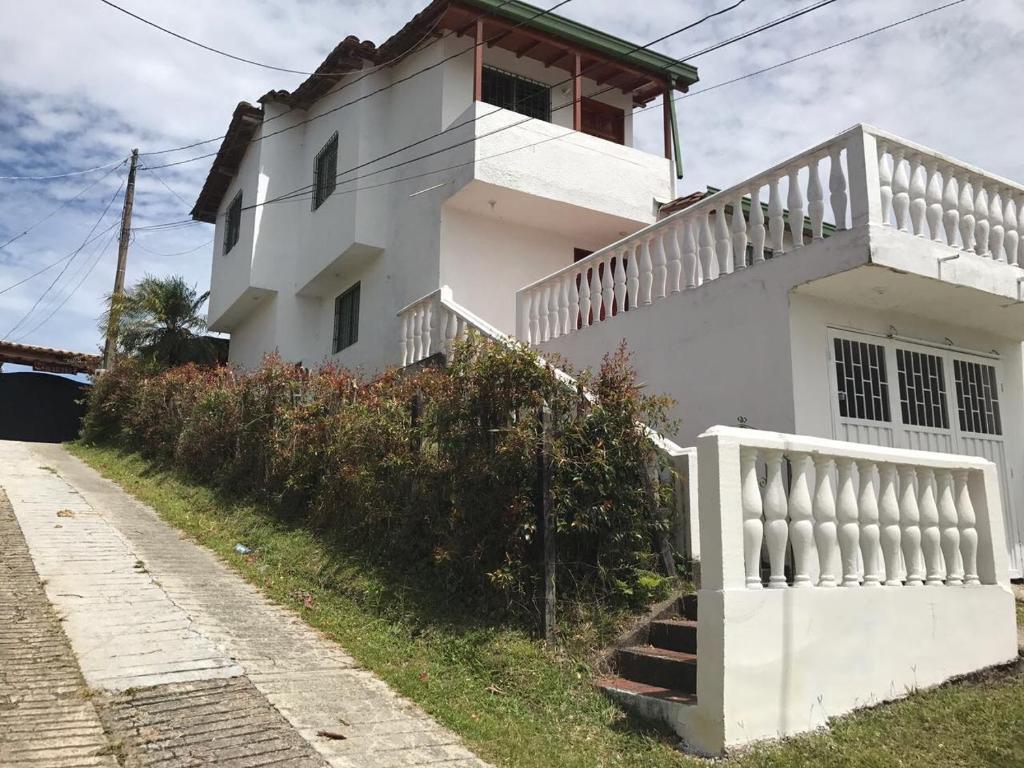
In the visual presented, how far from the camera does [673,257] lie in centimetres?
857

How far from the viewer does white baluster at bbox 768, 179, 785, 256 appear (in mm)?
7293

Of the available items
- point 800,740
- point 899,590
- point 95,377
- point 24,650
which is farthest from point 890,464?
point 95,377

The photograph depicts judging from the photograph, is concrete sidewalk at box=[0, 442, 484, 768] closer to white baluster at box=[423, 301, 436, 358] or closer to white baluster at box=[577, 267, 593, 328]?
white baluster at box=[423, 301, 436, 358]

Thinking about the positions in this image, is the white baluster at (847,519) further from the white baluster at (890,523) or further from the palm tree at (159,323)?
the palm tree at (159,323)

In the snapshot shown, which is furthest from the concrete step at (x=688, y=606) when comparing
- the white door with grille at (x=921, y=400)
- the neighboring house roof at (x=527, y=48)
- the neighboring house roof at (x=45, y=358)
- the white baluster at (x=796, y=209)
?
the neighboring house roof at (x=45, y=358)

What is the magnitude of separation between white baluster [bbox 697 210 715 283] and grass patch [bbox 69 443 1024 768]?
406 cm

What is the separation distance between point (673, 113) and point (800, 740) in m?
11.9

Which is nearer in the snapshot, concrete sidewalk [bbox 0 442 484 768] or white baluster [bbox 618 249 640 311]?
concrete sidewalk [bbox 0 442 484 768]

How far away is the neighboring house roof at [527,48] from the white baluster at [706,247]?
13.9 feet

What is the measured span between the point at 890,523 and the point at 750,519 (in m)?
1.40

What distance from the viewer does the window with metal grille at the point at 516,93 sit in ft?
44.5

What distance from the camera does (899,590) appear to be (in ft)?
16.9

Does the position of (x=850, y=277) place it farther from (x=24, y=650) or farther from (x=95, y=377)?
(x=95, y=377)

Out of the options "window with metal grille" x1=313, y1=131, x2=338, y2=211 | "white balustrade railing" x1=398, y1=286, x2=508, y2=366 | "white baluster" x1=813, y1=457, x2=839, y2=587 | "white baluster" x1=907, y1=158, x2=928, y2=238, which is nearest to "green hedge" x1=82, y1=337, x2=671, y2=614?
"white baluster" x1=813, y1=457, x2=839, y2=587
